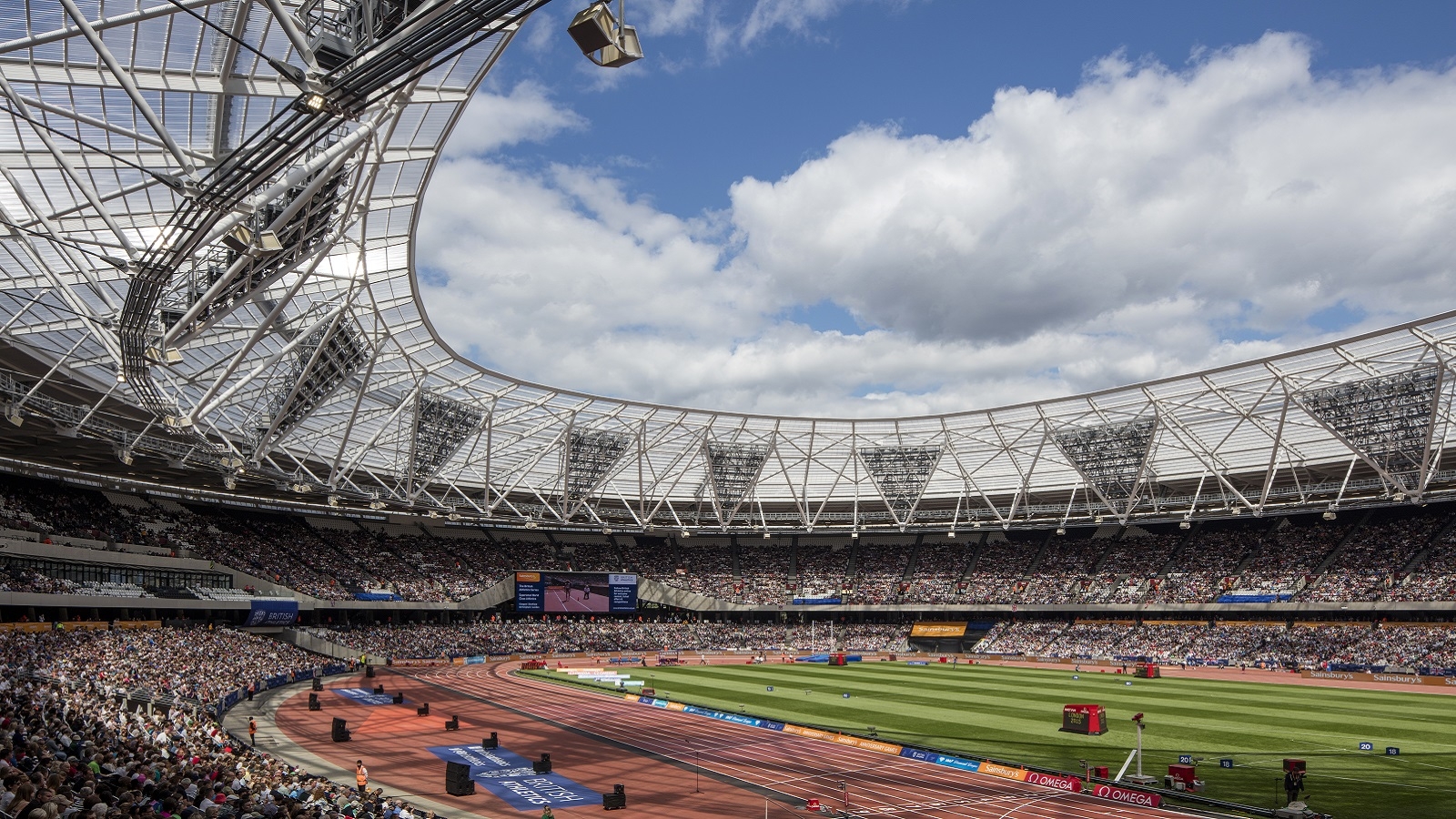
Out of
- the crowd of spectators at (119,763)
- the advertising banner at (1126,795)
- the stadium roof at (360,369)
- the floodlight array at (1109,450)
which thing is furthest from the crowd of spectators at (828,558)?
the advertising banner at (1126,795)

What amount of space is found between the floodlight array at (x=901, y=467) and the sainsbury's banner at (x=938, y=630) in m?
13.1

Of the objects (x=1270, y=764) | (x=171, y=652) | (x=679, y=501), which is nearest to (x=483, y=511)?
(x=679, y=501)

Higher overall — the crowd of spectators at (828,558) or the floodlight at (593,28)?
the floodlight at (593,28)

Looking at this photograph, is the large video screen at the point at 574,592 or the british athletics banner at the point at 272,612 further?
the large video screen at the point at 574,592

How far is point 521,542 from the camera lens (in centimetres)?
9412

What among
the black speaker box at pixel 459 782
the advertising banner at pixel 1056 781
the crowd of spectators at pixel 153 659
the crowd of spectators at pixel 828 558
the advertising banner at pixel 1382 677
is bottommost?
the advertising banner at pixel 1382 677

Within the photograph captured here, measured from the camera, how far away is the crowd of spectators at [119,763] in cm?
1191

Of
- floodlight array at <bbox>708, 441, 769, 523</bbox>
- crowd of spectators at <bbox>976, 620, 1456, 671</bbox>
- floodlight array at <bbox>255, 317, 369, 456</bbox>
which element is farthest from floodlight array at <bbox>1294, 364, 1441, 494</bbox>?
floodlight array at <bbox>255, 317, 369, 456</bbox>

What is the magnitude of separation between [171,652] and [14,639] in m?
8.13

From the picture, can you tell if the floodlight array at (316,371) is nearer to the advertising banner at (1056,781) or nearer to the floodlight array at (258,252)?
the floodlight array at (258,252)

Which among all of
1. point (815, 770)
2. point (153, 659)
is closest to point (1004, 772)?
point (815, 770)

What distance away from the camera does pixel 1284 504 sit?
64938 mm

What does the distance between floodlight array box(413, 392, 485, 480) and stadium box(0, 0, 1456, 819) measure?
312 millimetres

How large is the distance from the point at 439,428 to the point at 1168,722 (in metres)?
42.1
